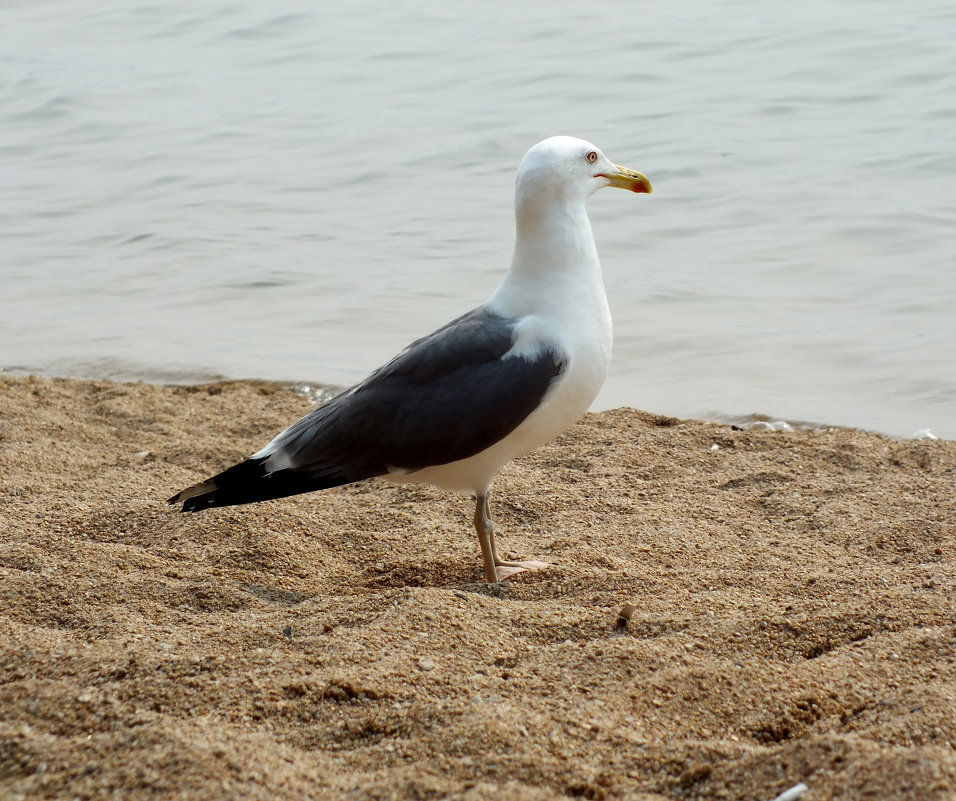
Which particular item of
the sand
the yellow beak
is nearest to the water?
the sand

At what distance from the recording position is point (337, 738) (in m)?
2.88

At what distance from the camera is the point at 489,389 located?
3.99 meters

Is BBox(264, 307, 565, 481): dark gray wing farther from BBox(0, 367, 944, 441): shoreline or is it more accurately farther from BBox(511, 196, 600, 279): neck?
BBox(0, 367, 944, 441): shoreline

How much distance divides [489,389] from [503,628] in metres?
0.81

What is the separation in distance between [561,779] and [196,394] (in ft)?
14.9

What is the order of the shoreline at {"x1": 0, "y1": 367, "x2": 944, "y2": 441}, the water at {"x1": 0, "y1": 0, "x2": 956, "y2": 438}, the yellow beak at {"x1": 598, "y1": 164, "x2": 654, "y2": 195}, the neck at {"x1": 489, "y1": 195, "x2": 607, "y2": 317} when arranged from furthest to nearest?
the water at {"x1": 0, "y1": 0, "x2": 956, "y2": 438}, the shoreline at {"x1": 0, "y1": 367, "x2": 944, "y2": 441}, the yellow beak at {"x1": 598, "y1": 164, "x2": 654, "y2": 195}, the neck at {"x1": 489, "y1": 195, "x2": 607, "y2": 317}

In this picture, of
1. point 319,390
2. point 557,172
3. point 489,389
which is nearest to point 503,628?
point 489,389

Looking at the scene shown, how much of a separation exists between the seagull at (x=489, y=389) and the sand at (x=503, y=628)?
0.34 metres

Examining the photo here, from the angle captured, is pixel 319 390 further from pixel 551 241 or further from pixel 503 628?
pixel 503 628

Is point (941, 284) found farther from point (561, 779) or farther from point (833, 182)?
point (561, 779)

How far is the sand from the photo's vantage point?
267 cm

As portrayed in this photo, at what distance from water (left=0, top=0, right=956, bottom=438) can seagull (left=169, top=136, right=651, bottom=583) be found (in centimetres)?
248

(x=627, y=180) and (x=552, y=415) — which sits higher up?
(x=627, y=180)

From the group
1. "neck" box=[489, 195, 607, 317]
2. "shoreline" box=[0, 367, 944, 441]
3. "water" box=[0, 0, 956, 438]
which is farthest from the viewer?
"water" box=[0, 0, 956, 438]
